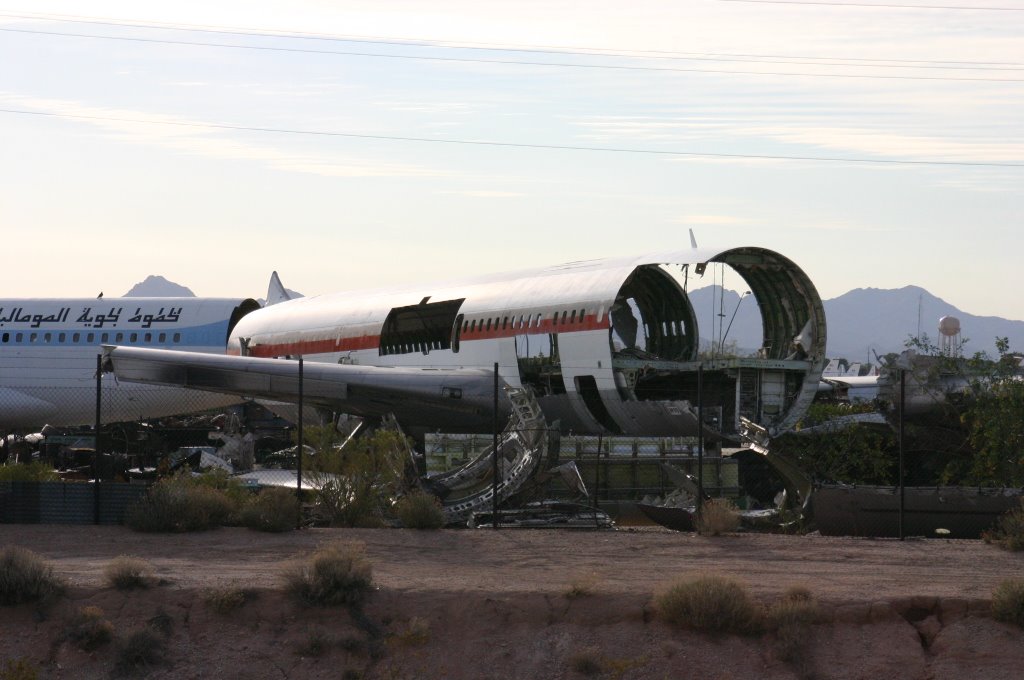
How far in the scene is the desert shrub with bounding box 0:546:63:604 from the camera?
585 inches

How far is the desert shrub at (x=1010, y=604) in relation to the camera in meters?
14.4

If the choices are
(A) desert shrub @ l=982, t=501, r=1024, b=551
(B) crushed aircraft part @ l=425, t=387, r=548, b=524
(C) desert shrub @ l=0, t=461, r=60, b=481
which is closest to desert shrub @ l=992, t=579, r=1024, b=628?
(A) desert shrub @ l=982, t=501, r=1024, b=551

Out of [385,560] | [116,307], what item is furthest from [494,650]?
[116,307]

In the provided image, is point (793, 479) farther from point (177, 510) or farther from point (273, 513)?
point (177, 510)

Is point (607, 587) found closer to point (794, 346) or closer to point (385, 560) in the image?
point (385, 560)

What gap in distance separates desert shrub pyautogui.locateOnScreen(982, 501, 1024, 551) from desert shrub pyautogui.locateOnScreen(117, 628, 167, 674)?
11.8 metres

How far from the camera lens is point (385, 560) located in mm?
18188

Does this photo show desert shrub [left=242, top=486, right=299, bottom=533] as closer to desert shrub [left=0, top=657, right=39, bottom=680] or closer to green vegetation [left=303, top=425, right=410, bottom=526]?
green vegetation [left=303, top=425, right=410, bottom=526]

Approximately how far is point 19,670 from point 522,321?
60.4ft

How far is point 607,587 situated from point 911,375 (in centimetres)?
1631

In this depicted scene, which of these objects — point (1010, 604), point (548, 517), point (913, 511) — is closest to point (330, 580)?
point (1010, 604)

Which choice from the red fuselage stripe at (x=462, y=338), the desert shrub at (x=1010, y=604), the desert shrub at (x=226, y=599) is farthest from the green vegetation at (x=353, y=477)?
the desert shrub at (x=1010, y=604)

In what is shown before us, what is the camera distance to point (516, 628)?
47.5 feet

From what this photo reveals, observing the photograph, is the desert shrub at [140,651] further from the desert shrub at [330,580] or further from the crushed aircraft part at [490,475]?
the crushed aircraft part at [490,475]
